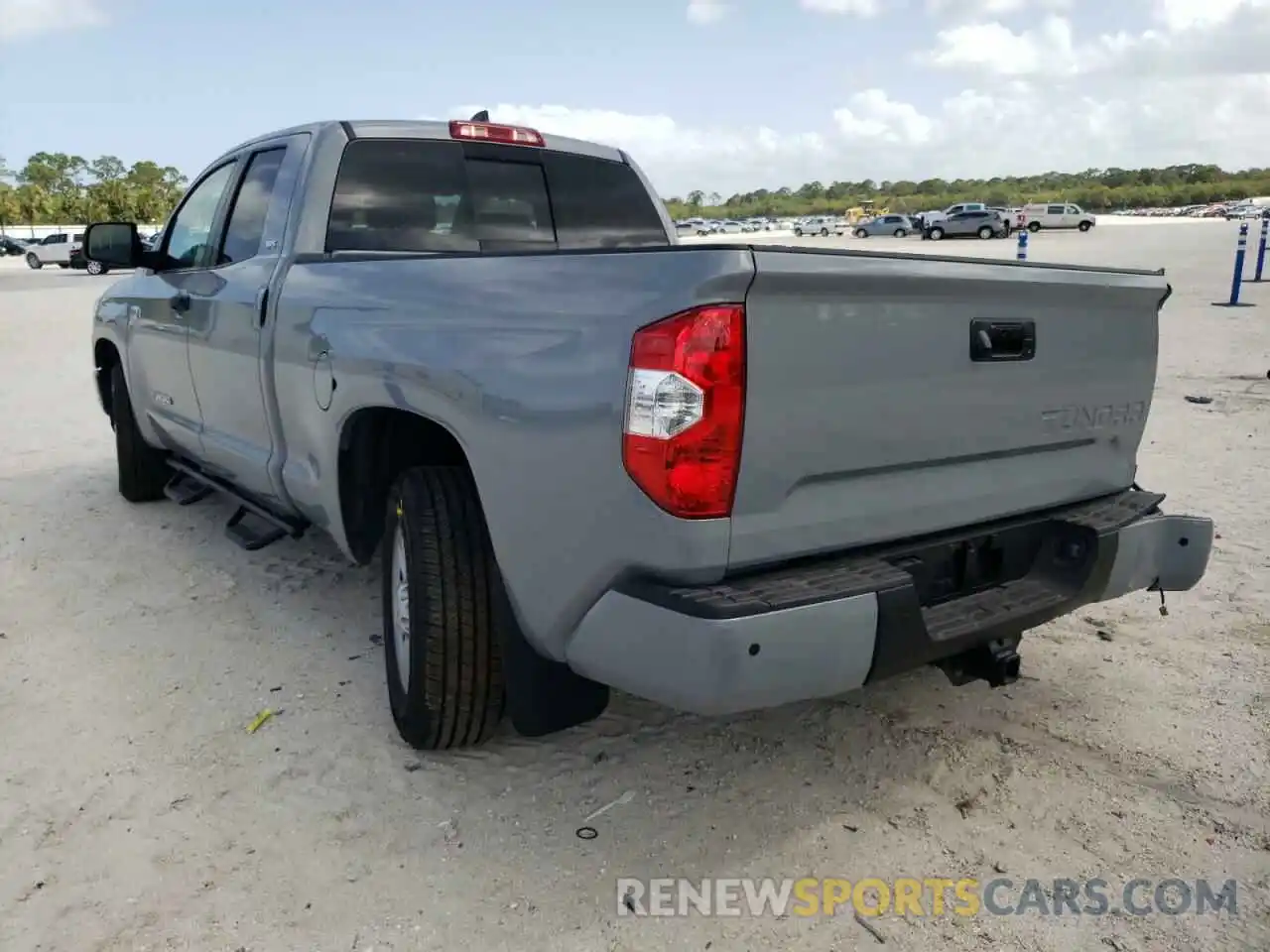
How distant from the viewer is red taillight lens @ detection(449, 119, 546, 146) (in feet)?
13.3

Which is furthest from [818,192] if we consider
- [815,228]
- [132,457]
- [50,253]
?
[132,457]

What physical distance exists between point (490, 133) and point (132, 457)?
10.1 ft

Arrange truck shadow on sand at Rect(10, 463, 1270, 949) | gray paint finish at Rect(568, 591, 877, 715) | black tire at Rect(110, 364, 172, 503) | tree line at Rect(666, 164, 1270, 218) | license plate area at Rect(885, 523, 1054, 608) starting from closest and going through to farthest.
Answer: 1. gray paint finish at Rect(568, 591, 877, 715)
2. license plate area at Rect(885, 523, 1054, 608)
3. truck shadow on sand at Rect(10, 463, 1270, 949)
4. black tire at Rect(110, 364, 172, 503)
5. tree line at Rect(666, 164, 1270, 218)

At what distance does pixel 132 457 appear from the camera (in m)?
5.72

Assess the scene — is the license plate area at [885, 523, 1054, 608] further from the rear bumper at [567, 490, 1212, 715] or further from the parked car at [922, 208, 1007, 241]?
the parked car at [922, 208, 1007, 241]

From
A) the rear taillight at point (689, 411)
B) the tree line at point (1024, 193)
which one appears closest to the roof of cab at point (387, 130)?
the rear taillight at point (689, 411)

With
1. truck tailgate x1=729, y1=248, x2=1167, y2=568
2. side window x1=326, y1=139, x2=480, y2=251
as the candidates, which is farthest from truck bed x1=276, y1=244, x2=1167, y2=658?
side window x1=326, y1=139, x2=480, y2=251

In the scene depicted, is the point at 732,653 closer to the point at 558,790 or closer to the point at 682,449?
the point at 682,449

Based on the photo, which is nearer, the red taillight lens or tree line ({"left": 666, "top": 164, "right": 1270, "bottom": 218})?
the red taillight lens

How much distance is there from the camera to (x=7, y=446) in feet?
24.2

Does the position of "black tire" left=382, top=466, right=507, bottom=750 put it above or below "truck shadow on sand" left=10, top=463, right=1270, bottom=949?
above

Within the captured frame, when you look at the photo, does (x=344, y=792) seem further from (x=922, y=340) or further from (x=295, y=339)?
(x=922, y=340)

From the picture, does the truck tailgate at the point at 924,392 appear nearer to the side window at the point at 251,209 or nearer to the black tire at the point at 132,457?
the side window at the point at 251,209

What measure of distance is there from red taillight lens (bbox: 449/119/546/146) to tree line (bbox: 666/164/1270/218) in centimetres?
9215
